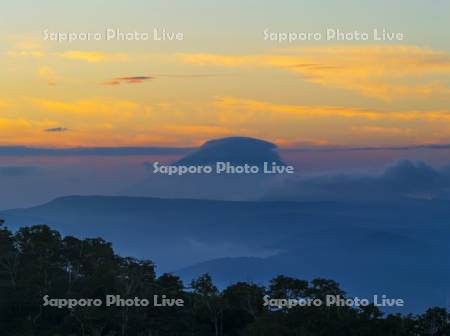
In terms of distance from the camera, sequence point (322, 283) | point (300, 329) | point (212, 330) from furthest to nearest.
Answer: point (212, 330) < point (322, 283) < point (300, 329)

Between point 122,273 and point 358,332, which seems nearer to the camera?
point 358,332

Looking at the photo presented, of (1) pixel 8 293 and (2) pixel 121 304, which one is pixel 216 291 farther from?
(1) pixel 8 293

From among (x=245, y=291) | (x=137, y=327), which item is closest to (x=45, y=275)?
(x=137, y=327)

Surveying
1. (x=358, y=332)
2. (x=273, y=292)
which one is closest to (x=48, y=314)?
(x=273, y=292)

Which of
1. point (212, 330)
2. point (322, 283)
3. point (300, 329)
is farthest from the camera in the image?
point (212, 330)

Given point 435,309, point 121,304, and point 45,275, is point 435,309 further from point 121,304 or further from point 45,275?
point 45,275

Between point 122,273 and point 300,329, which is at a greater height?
point 122,273
